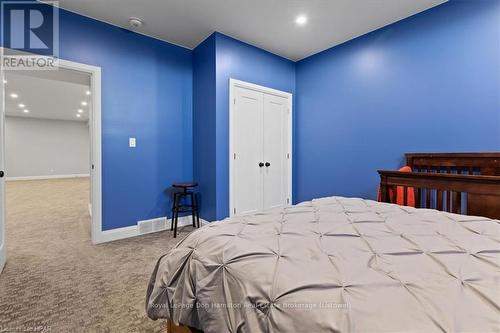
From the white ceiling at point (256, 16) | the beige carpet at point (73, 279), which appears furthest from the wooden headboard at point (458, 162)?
the beige carpet at point (73, 279)

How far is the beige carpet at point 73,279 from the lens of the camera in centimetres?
143

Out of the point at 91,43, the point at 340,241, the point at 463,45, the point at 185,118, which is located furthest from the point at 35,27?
the point at 463,45

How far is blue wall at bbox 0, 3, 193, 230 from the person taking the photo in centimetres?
274

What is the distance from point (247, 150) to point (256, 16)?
1649mm

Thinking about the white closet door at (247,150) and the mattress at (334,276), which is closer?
the mattress at (334,276)

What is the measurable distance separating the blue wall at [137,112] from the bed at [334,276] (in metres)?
2.13

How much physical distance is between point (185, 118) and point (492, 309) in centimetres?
344

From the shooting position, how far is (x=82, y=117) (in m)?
9.35

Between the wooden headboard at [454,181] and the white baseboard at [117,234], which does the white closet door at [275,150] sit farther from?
the white baseboard at [117,234]

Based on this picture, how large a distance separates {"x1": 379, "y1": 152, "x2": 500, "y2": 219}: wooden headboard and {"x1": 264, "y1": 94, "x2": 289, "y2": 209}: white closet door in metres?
1.69

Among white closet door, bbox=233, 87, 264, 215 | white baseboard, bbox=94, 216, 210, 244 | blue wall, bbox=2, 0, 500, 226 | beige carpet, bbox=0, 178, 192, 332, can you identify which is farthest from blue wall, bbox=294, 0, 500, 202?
white baseboard, bbox=94, 216, 210, 244

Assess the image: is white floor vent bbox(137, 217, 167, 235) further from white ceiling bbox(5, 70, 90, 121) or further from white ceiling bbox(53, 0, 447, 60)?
white ceiling bbox(53, 0, 447, 60)

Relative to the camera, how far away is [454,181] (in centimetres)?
177

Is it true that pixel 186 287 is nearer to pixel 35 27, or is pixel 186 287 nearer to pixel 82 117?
pixel 35 27
